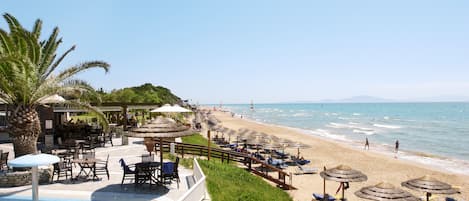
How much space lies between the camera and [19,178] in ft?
34.4

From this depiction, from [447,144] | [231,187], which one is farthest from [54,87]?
[447,144]

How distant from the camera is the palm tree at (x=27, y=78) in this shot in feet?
35.4

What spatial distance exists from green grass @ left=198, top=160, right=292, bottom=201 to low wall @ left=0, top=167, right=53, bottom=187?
5210 mm

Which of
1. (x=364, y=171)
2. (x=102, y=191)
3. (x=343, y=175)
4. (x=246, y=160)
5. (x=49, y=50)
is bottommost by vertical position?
(x=364, y=171)

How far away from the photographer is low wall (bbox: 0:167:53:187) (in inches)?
407

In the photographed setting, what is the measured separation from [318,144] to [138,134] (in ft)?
94.3

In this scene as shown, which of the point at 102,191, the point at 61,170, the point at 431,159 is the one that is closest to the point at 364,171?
the point at 431,159

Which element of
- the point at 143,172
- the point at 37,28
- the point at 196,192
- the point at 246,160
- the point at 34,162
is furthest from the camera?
the point at 246,160

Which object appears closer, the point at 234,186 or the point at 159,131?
the point at 159,131

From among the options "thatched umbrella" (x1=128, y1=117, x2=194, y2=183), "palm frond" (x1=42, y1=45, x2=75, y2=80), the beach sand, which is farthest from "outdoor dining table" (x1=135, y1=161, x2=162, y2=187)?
the beach sand

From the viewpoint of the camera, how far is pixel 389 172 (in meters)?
22.7

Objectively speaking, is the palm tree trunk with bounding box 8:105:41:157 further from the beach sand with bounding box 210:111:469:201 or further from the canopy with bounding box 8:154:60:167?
the beach sand with bounding box 210:111:469:201

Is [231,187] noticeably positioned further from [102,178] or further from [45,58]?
[45,58]

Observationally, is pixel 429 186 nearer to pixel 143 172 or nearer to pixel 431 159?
pixel 143 172
